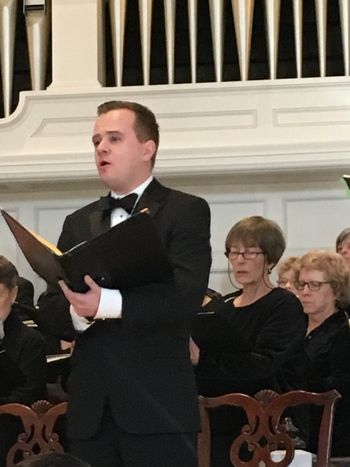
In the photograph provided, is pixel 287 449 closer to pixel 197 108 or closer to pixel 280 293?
pixel 280 293

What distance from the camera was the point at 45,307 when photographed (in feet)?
8.96

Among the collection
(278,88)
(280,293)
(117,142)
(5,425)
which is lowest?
(5,425)

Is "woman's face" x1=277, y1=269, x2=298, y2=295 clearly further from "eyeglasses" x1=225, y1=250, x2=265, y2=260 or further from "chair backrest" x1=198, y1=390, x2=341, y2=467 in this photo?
"chair backrest" x1=198, y1=390, x2=341, y2=467

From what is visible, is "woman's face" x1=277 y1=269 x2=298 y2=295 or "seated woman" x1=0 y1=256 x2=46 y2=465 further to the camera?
"woman's face" x1=277 y1=269 x2=298 y2=295

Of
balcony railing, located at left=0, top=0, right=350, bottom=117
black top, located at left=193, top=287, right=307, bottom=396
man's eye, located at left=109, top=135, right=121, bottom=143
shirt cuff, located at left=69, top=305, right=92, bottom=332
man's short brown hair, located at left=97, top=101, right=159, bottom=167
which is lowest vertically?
black top, located at left=193, top=287, right=307, bottom=396

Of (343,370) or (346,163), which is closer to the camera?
(343,370)

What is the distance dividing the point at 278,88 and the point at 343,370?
2.20m

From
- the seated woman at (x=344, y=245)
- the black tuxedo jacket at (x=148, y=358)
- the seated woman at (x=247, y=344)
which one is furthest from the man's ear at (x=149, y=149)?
the seated woman at (x=344, y=245)

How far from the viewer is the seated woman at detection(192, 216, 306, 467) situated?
3.59 m

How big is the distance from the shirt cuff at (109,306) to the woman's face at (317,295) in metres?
1.74

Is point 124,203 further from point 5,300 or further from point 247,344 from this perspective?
point 5,300

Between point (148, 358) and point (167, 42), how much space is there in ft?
11.8

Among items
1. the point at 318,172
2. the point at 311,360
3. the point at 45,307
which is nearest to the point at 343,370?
the point at 311,360

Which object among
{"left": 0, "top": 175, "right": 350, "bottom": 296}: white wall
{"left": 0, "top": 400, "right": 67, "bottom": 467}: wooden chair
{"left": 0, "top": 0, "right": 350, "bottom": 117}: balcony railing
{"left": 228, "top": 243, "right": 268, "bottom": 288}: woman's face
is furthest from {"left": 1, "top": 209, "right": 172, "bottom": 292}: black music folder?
{"left": 0, "top": 0, "right": 350, "bottom": 117}: balcony railing
